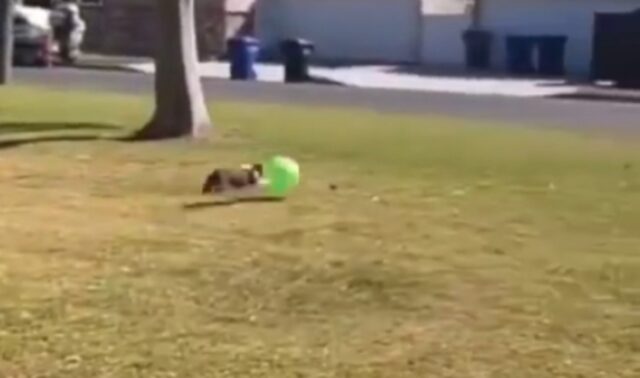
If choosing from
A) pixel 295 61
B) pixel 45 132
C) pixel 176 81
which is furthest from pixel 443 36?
pixel 45 132

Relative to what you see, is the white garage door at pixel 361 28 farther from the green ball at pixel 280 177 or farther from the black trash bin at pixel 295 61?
the green ball at pixel 280 177

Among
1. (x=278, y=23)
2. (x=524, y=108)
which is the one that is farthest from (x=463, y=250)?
(x=278, y=23)

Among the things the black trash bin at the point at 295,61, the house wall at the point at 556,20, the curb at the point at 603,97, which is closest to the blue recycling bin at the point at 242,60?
the black trash bin at the point at 295,61

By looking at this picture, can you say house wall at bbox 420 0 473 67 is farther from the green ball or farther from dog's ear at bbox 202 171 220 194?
dog's ear at bbox 202 171 220 194

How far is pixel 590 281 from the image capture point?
1057cm

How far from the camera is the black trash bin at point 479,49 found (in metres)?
46.2

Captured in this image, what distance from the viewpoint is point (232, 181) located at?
14.4 m

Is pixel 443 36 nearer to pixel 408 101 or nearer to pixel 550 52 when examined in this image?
pixel 550 52

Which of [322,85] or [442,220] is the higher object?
[442,220]

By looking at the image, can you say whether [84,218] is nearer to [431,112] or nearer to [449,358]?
[449,358]

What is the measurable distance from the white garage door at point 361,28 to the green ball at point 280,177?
33.4 meters

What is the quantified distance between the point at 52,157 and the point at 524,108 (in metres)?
13.1

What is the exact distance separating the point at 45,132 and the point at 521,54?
84.3 ft

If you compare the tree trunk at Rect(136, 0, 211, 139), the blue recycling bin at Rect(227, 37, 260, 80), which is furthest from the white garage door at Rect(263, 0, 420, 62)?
the tree trunk at Rect(136, 0, 211, 139)
